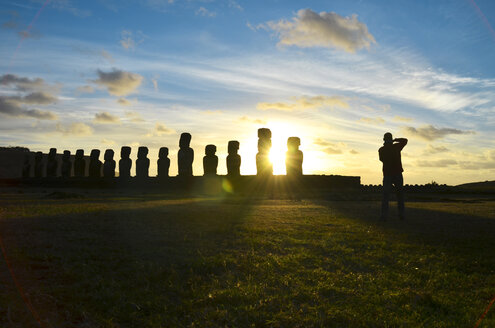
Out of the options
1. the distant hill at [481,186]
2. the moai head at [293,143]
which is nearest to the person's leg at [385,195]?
the moai head at [293,143]

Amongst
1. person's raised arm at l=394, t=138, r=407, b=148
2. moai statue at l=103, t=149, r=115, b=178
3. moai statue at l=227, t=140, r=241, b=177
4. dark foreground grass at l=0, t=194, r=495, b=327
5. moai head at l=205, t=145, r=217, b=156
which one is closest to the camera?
dark foreground grass at l=0, t=194, r=495, b=327

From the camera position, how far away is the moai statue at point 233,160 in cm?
2762

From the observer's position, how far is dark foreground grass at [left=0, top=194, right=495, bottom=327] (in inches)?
141

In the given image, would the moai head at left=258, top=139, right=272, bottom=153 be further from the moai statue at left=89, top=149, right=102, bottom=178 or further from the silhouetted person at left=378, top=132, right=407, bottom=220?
the silhouetted person at left=378, top=132, right=407, bottom=220

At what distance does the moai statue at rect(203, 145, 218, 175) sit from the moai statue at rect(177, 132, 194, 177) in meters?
1.41

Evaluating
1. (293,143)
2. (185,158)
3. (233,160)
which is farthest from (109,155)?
(293,143)

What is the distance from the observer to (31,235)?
675 centimetres

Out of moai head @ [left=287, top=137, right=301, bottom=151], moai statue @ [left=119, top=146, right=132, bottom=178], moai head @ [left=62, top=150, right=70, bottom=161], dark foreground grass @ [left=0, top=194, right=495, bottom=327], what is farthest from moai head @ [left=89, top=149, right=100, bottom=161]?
dark foreground grass @ [left=0, top=194, right=495, bottom=327]

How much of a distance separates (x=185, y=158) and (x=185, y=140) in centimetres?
139

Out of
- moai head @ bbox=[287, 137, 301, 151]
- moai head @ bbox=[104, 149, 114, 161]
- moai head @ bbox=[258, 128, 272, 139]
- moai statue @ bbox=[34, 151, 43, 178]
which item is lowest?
moai statue @ bbox=[34, 151, 43, 178]

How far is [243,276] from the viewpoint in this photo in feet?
15.3

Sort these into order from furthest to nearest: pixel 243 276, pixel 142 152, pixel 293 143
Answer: pixel 142 152
pixel 293 143
pixel 243 276

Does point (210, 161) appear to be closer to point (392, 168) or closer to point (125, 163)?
point (125, 163)

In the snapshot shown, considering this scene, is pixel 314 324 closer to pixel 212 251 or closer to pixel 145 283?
pixel 145 283
